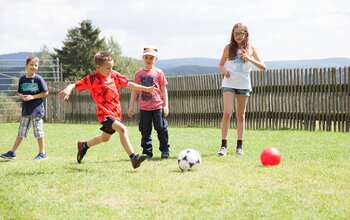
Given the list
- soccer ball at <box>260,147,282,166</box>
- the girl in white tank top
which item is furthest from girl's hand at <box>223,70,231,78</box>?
soccer ball at <box>260,147,282,166</box>

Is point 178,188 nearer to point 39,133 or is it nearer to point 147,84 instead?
point 147,84

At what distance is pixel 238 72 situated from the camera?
8773 mm

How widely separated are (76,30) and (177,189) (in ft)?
236

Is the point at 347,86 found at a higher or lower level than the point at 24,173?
higher

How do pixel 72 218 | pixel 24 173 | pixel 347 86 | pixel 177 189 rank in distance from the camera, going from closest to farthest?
pixel 72 218
pixel 177 189
pixel 24 173
pixel 347 86

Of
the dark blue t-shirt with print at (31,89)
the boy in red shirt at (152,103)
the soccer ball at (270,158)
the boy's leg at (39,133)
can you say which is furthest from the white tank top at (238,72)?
the boy's leg at (39,133)

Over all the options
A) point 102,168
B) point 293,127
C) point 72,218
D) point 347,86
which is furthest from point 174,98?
point 72,218

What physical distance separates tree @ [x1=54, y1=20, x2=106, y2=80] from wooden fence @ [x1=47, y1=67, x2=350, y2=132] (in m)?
52.1

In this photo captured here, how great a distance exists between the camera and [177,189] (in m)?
5.75

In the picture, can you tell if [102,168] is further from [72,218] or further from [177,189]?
[72,218]

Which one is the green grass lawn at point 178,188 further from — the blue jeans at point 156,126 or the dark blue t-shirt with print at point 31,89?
the dark blue t-shirt with print at point 31,89

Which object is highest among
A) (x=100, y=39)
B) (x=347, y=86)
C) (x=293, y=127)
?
(x=100, y=39)

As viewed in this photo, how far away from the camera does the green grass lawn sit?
4.77 metres

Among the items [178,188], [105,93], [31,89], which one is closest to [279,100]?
[31,89]
